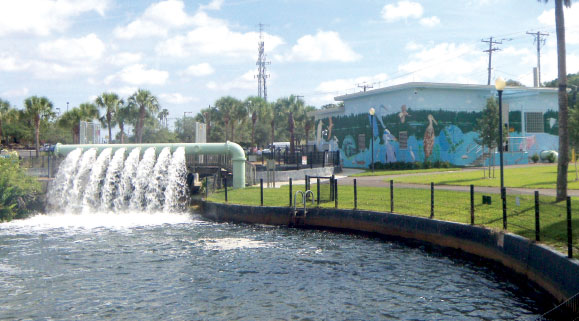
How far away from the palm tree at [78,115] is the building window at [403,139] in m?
31.3

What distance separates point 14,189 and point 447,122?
28603 mm

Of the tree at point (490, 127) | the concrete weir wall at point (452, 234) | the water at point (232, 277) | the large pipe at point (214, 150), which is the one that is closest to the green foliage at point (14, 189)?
the water at point (232, 277)

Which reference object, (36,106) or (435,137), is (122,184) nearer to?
(435,137)

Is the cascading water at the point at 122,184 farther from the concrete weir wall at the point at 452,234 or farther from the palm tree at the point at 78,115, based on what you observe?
the palm tree at the point at 78,115

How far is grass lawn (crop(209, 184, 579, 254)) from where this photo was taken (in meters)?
12.2

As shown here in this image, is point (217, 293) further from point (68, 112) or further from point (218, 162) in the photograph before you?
point (68, 112)

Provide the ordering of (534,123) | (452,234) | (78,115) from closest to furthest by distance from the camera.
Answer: (452,234), (534,123), (78,115)

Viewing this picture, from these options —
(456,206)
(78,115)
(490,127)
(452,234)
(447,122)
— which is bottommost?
(452,234)

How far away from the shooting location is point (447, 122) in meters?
40.1

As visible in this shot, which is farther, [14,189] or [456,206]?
[14,189]

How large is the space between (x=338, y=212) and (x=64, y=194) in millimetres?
15314

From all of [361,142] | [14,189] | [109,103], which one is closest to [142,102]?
[109,103]

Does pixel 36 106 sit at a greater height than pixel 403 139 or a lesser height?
greater

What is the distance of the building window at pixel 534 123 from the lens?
4291cm
